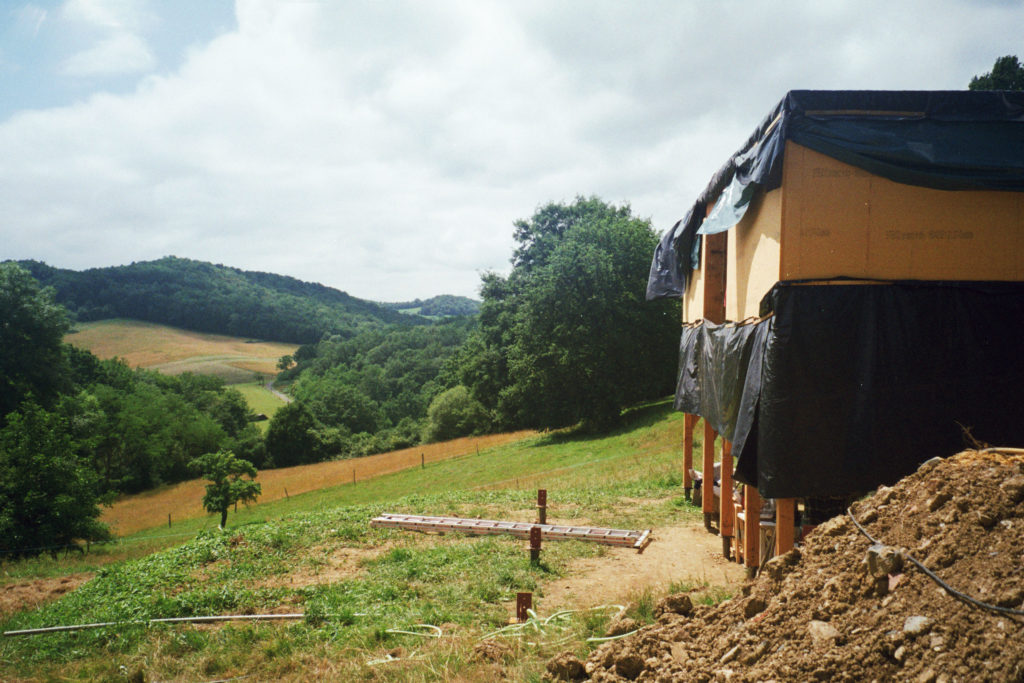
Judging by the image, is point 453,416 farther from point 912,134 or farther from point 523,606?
point 912,134

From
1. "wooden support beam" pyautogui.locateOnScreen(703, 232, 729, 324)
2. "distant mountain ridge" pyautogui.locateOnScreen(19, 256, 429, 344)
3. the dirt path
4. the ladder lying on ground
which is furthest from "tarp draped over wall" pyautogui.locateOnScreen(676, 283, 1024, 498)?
"distant mountain ridge" pyautogui.locateOnScreen(19, 256, 429, 344)

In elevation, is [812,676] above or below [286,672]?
above

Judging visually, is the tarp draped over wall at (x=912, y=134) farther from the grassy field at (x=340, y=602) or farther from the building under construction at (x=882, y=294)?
the grassy field at (x=340, y=602)

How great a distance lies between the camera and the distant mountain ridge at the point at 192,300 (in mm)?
102062

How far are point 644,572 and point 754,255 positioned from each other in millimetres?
4670

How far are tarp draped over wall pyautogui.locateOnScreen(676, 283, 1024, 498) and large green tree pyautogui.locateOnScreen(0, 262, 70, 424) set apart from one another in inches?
1740

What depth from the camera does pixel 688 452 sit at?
12.3 meters

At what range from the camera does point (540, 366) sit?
29.6 m

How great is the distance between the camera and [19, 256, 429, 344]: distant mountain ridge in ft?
335

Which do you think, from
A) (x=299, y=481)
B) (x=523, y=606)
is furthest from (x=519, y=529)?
(x=299, y=481)

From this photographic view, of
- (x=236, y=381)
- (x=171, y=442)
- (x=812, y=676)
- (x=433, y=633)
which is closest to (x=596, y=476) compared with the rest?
(x=433, y=633)

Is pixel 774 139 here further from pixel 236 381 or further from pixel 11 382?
pixel 236 381

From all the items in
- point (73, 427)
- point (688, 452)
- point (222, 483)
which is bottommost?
point (222, 483)

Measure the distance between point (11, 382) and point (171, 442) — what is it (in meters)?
20.8
